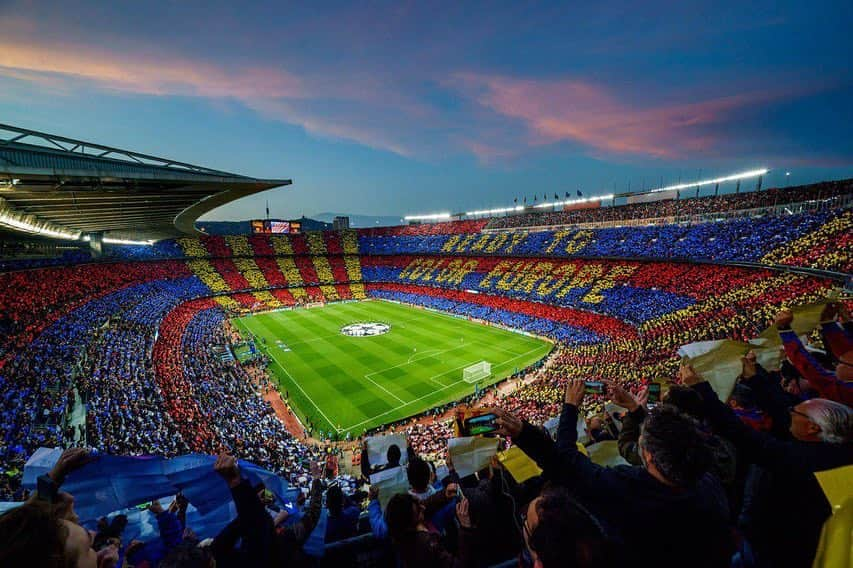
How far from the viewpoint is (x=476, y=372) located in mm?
29156

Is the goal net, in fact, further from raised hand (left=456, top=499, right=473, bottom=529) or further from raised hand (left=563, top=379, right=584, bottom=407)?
raised hand (left=456, top=499, right=473, bottom=529)

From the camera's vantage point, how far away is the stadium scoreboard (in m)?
72.8

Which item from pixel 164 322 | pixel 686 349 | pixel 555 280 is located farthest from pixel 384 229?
pixel 686 349

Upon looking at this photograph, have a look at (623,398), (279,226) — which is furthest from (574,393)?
(279,226)

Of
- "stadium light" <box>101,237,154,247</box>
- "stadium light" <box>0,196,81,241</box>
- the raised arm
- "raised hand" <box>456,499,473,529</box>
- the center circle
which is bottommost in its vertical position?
the center circle

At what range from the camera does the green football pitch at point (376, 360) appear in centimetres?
2459

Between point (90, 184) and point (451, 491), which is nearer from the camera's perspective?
point (451, 491)

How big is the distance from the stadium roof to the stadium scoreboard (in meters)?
45.9

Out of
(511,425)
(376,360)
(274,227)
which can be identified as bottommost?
(376,360)

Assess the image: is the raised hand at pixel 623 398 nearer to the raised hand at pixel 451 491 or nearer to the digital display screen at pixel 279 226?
the raised hand at pixel 451 491

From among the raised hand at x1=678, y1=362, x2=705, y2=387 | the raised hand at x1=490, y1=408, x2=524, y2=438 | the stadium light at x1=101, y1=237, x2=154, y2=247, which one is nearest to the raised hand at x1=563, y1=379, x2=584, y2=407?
the raised hand at x1=490, y1=408, x2=524, y2=438

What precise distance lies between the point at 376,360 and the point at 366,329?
32.2ft

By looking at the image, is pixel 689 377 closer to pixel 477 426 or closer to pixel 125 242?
pixel 477 426

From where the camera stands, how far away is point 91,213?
→ 24766mm
